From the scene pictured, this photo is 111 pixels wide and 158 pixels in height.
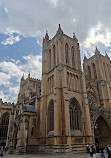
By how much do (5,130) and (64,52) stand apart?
3062 centimetres

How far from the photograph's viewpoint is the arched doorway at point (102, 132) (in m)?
29.6

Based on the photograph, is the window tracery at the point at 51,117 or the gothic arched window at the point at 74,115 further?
the window tracery at the point at 51,117

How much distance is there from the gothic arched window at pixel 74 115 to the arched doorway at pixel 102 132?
574cm

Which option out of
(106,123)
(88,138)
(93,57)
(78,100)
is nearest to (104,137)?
(106,123)

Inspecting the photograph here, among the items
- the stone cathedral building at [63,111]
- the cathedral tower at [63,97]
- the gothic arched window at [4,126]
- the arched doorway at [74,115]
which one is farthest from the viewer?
the gothic arched window at [4,126]

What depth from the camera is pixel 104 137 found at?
29.9 metres

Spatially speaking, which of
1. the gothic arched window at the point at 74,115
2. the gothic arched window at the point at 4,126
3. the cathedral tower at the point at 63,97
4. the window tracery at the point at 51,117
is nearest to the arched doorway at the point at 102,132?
the gothic arched window at the point at 74,115

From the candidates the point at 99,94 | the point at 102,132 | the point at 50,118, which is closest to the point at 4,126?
the point at 50,118

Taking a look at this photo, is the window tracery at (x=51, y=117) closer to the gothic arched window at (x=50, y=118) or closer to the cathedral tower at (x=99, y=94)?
the gothic arched window at (x=50, y=118)

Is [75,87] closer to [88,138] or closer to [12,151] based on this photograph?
[88,138]

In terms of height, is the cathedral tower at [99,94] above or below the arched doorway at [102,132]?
above

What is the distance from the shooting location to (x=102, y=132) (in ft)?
100

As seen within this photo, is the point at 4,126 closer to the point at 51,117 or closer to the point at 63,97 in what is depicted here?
the point at 51,117

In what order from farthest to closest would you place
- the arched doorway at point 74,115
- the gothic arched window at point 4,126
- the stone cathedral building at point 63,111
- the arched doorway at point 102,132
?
the gothic arched window at point 4,126, the arched doorway at point 102,132, the arched doorway at point 74,115, the stone cathedral building at point 63,111
